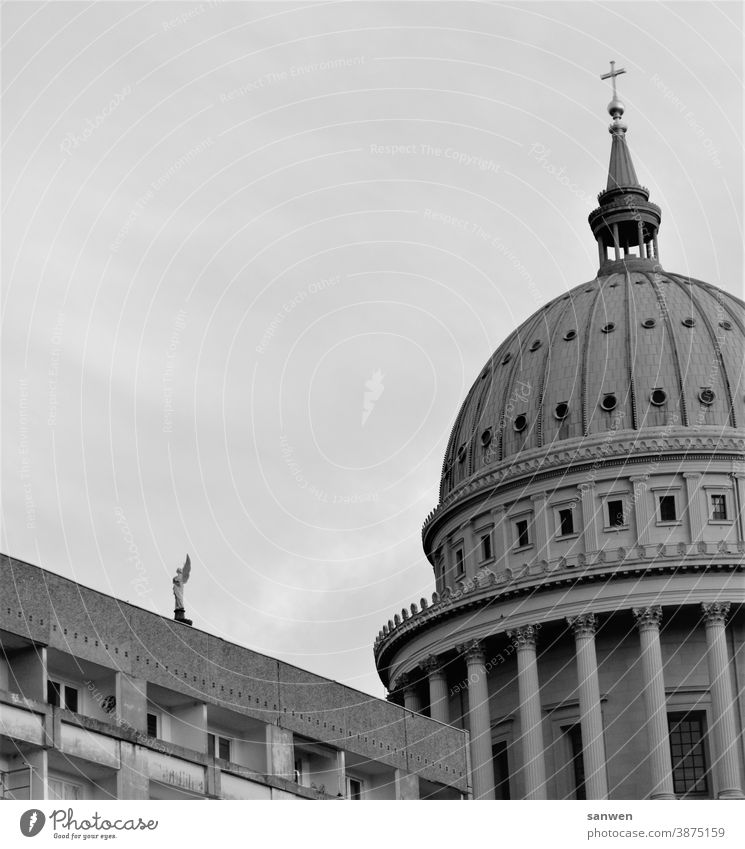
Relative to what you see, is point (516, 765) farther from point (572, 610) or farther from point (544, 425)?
point (544, 425)

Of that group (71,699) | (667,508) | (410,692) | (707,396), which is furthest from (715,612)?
(71,699)

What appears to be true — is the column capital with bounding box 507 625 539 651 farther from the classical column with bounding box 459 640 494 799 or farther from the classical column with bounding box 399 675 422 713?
the classical column with bounding box 399 675 422 713

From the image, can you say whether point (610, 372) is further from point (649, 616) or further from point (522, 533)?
point (649, 616)

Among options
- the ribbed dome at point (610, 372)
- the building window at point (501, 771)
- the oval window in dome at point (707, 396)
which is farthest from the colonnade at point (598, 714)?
the oval window in dome at point (707, 396)

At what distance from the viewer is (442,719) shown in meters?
115

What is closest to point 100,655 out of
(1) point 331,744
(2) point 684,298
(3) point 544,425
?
(1) point 331,744

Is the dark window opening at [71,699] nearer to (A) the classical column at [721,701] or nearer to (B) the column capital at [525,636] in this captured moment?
(B) the column capital at [525,636]

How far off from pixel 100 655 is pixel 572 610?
61806 mm

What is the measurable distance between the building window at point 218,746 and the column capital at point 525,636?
56898 millimetres

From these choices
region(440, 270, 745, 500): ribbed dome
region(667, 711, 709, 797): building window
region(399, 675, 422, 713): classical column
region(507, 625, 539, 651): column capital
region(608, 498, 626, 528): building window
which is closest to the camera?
region(667, 711, 709, 797): building window

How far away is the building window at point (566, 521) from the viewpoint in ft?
386

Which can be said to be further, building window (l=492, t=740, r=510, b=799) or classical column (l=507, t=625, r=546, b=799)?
building window (l=492, t=740, r=510, b=799)

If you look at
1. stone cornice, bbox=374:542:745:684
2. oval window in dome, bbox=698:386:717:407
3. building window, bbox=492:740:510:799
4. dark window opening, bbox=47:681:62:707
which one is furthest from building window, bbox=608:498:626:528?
dark window opening, bbox=47:681:62:707

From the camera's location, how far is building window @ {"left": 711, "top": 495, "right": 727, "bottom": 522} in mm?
116000
